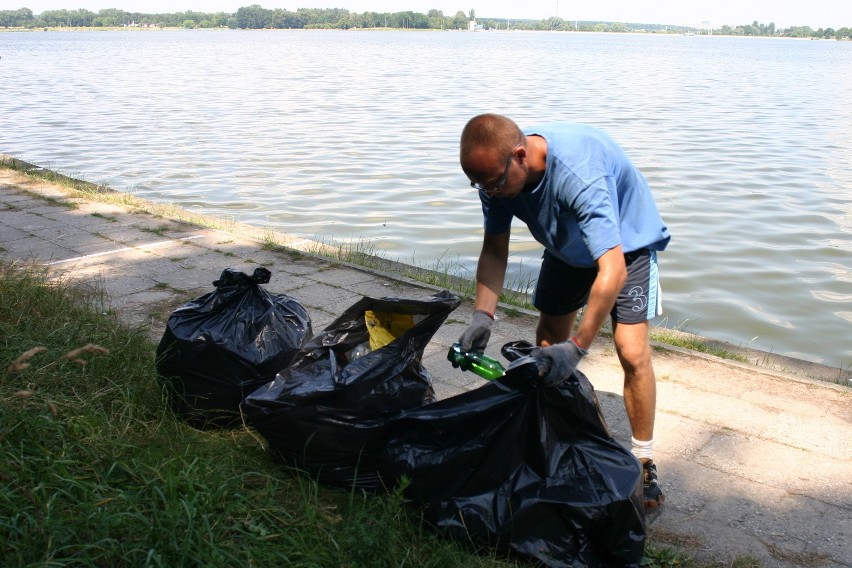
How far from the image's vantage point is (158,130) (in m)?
18.3

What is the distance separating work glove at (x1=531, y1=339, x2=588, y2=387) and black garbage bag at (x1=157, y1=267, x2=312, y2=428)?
1303 millimetres

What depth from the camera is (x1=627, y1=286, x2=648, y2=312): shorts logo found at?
330 cm

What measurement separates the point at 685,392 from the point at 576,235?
1678mm

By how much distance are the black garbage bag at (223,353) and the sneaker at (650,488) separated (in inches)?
59.0

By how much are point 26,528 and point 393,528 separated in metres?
1.08

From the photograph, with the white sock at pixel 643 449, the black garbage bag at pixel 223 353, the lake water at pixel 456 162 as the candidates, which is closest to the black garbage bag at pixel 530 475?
the white sock at pixel 643 449

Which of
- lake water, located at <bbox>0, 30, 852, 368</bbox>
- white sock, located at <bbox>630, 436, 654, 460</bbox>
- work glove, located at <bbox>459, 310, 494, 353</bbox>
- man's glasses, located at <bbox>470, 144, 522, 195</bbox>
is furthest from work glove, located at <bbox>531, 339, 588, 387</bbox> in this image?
lake water, located at <bbox>0, 30, 852, 368</bbox>

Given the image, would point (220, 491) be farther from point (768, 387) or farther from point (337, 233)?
point (337, 233)

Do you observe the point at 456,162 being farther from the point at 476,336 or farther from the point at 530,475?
the point at 530,475

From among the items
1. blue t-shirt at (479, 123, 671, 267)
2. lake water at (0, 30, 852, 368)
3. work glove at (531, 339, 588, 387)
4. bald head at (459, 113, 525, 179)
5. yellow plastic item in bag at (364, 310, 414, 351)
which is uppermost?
bald head at (459, 113, 525, 179)

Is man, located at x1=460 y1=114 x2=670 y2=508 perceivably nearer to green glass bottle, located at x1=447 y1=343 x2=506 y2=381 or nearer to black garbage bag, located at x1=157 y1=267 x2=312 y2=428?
green glass bottle, located at x1=447 y1=343 x2=506 y2=381

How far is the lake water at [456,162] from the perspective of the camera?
830 cm

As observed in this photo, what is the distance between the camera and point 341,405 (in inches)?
124

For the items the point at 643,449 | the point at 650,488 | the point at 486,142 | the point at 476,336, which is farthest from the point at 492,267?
the point at 650,488
